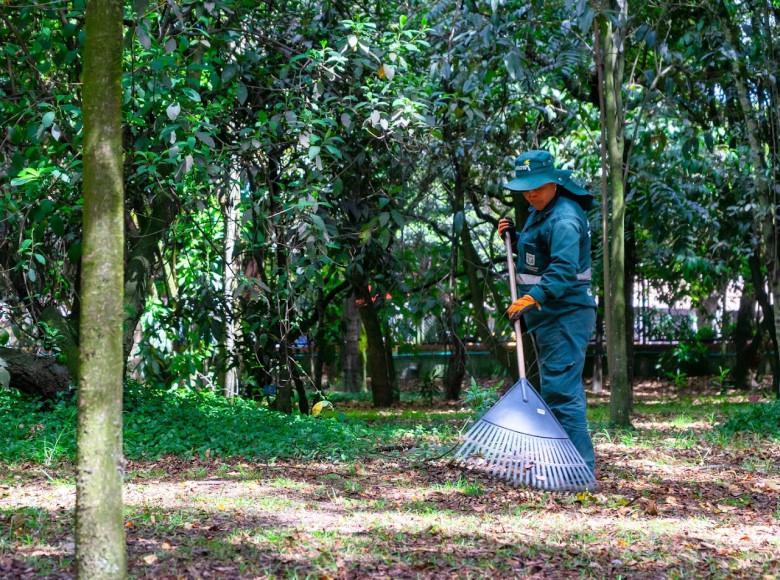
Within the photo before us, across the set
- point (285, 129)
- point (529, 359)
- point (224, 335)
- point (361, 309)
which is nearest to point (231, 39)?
point (285, 129)

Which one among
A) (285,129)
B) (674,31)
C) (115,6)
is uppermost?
(674,31)

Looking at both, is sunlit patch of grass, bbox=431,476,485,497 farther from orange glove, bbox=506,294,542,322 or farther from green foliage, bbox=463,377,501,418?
orange glove, bbox=506,294,542,322

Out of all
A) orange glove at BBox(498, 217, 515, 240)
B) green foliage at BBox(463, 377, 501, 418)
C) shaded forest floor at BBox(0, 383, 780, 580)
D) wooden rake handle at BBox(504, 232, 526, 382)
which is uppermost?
orange glove at BBox(498, 217, 515, 240)

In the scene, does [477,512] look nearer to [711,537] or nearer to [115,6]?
[711,537]

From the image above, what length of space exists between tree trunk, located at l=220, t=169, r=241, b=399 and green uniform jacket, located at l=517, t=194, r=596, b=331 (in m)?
2.55

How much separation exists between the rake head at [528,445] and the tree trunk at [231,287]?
274 centimetres

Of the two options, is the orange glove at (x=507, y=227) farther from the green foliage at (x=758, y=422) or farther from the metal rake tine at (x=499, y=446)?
the green foliage at (x=758, y=422)

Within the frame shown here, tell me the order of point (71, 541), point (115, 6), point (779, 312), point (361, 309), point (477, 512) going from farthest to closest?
point (361, 309) → point (779, 312) → point (477, 512) → point (71, 541) → point (115, 6)

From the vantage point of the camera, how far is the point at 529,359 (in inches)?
447

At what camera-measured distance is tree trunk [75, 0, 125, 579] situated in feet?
10.4

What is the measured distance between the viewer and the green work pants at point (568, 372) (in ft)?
19.9

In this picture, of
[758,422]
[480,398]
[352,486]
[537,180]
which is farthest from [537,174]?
[758,422]

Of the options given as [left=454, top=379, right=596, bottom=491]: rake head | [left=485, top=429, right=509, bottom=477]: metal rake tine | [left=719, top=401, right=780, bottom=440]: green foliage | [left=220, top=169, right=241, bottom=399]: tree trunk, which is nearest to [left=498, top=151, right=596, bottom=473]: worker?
[left=454, top=379, right=596, bottom=491]: rake head

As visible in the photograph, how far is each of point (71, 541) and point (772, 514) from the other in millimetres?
3647
